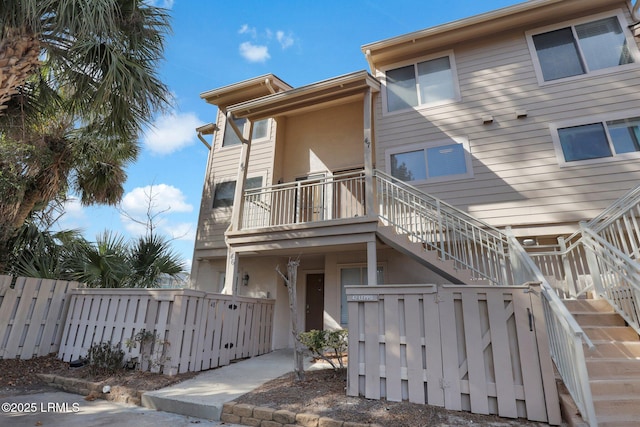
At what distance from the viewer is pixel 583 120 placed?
24.0 ft

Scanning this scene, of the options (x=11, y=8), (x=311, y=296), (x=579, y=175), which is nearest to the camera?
(x=11, y=8)

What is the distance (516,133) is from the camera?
25.7 ft

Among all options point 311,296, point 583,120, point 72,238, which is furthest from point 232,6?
point 583,120

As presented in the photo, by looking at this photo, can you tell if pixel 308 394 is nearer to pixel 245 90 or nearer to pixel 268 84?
pixel 268 84

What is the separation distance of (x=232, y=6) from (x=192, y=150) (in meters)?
5.39

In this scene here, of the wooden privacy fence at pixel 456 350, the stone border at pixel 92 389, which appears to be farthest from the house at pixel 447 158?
the stone border at pixel 92 389

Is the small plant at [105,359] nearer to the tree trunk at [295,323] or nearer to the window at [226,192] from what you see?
the tree trunk at [295,323]

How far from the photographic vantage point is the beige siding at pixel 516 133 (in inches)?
274

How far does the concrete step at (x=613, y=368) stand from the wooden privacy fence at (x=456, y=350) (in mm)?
712

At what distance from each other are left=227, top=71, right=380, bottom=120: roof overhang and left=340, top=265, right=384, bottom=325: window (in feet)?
14.7

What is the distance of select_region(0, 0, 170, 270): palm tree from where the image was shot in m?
4.67

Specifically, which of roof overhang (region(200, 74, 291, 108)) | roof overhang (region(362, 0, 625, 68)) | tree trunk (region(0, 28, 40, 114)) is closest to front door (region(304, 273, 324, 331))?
roof overhang (region(200, 74, 291, 108))

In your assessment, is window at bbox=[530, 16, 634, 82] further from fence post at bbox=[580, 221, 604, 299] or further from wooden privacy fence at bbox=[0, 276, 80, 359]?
wooden privacy fence at bbox=[0, 276, 80, 359]

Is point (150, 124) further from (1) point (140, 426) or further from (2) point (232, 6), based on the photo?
(2) point (232, 6)
